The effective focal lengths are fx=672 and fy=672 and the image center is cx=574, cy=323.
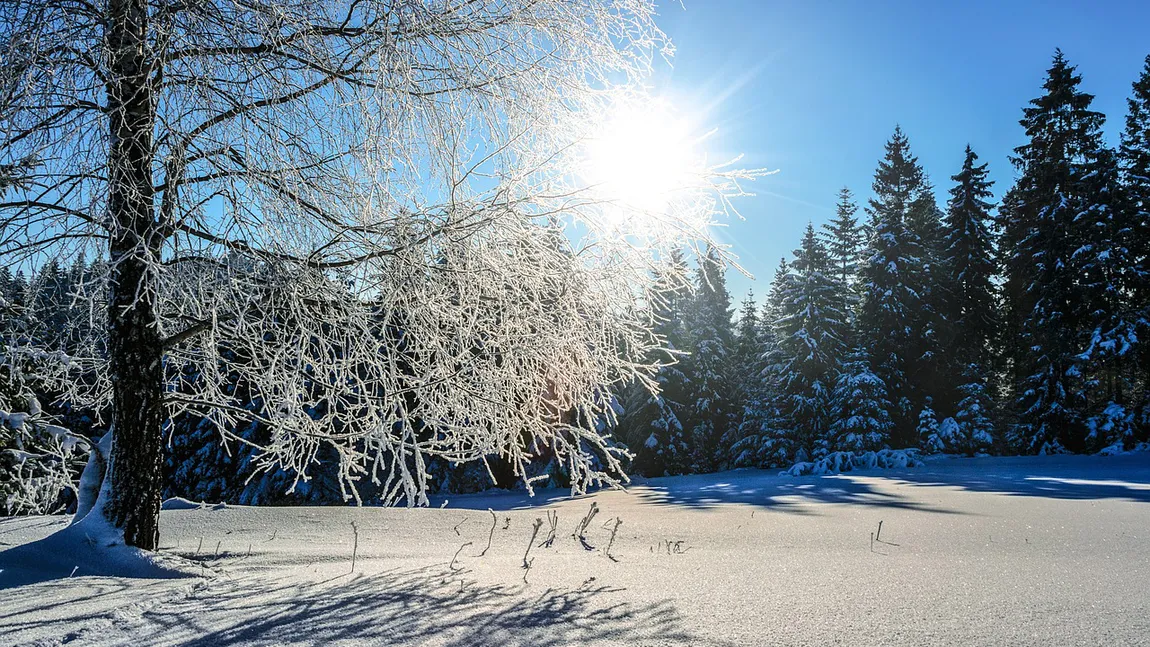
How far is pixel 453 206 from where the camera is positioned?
315 cm

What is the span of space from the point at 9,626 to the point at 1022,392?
24366 millimetres

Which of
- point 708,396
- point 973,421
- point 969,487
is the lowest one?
point 969,487

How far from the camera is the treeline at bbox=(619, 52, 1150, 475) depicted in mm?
18125

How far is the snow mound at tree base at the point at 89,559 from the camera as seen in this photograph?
3.17 metres

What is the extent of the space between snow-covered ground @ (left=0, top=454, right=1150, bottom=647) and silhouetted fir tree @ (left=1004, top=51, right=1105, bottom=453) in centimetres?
1578

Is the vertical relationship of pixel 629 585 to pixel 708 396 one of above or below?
below

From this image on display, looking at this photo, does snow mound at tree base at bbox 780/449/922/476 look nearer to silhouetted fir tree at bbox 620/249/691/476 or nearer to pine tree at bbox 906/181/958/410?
pine tree at bbox 906/181/958/410

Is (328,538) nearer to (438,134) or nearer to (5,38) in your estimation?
(438,134)

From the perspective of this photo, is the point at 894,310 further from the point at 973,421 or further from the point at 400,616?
the point at 400,616

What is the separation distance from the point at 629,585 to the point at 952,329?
2451 cm

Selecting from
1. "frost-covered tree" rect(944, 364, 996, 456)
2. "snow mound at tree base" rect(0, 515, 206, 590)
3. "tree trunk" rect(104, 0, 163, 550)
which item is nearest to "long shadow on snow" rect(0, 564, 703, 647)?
"snow mound at tree base" rect(0, 515, 206, 590)

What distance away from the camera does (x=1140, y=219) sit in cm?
1816

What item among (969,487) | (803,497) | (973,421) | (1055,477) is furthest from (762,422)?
(803,497)

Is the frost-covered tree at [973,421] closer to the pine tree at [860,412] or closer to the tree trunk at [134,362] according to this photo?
the pine tree at [860,412]
